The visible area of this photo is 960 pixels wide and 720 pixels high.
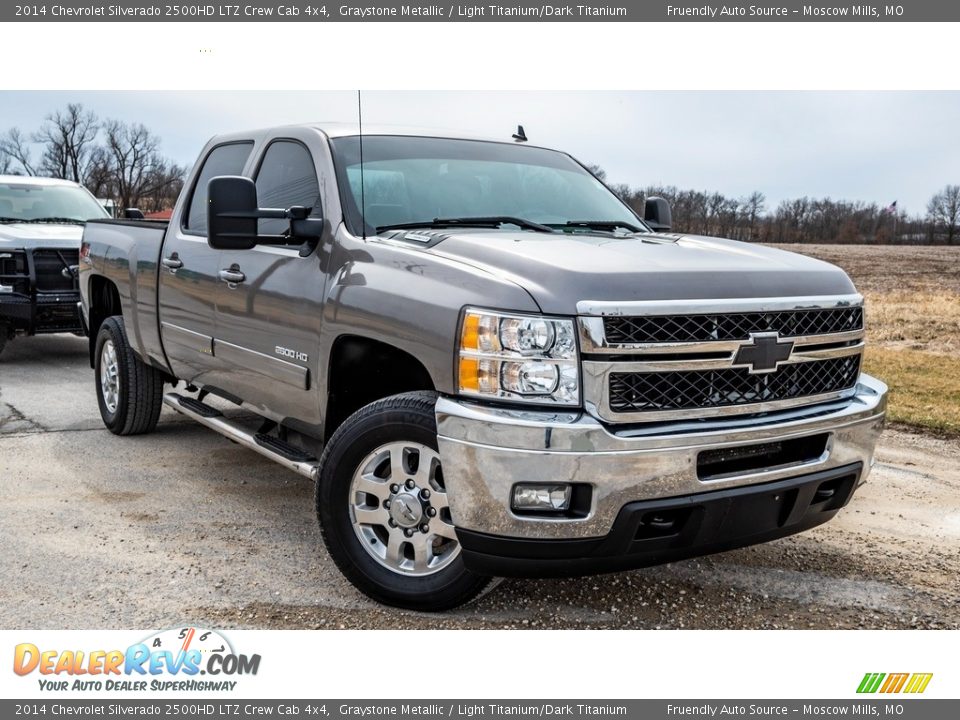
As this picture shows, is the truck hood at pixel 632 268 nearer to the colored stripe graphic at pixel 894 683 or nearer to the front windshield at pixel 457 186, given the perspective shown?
the front windshield at pixel 457 186

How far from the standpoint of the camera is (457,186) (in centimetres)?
448

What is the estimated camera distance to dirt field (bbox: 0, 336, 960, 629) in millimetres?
3701

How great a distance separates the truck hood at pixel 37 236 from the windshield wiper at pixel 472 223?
7.38m

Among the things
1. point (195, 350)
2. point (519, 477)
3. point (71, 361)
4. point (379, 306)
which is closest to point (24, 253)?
point (71, 361)

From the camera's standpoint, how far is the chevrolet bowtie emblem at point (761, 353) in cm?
333

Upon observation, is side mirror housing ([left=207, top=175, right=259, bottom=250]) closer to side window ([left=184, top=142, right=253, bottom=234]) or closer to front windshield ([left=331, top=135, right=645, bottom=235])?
front windshield ([left=331, top=135, right=645, bottom=235])

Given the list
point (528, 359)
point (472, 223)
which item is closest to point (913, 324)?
point (472, 223)

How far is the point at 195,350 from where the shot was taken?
5305 mm

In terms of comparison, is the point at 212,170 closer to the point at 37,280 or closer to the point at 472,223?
the point at 472,223

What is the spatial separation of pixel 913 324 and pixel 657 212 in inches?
391

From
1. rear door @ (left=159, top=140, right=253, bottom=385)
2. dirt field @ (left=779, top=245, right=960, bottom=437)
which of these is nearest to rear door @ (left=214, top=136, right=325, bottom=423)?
rear door @ (left=159, top=140, right=253, bottom=385)

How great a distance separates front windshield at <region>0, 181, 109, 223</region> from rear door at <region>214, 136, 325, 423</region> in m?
7.49

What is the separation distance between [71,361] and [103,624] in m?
7.65

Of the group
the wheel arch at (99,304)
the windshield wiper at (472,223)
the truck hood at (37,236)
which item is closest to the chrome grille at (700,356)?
the windshield wiper at (472,223)
